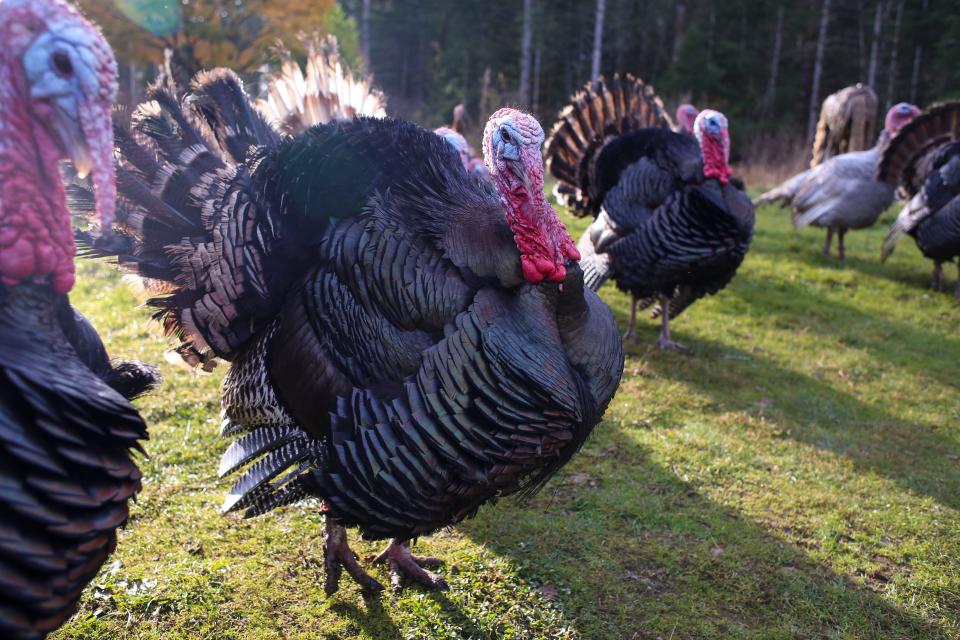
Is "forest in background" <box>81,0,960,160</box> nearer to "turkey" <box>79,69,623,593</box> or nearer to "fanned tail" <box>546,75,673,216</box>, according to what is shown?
"fanned tail" <box>546,75,673,216</box>

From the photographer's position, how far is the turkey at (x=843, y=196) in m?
9.21

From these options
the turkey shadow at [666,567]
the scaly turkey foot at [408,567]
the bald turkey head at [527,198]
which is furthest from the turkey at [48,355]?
the turkey shadow at [666,567]

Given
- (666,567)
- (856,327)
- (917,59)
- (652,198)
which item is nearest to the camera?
(666,567)

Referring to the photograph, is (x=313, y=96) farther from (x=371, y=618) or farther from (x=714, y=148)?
(x=714, y=148)

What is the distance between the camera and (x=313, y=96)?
3.63 meters

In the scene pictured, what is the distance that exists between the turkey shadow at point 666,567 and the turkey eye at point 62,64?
2.29 meters

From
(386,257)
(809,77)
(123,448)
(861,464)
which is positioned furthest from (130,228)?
(809,77)

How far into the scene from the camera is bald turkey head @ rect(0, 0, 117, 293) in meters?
1.67

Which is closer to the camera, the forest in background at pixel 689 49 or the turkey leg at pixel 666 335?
the turkey leg at pixel 666 335

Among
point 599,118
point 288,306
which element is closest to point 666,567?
point 288,306

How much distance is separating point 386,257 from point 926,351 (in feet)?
20.5

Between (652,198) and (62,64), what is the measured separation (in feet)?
16.1

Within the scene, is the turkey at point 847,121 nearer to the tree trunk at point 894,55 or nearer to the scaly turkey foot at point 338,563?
the scaly turkey foot at point 338,563

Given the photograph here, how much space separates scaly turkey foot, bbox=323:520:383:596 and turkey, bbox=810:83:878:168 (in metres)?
12.2
